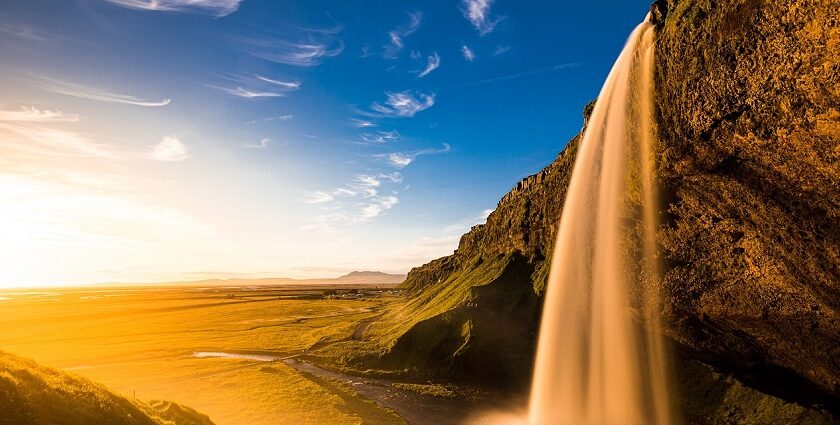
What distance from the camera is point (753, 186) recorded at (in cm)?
2591

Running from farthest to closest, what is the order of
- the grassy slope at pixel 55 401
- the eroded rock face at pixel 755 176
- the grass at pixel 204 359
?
the grass at pixel 204 359 → the eroded rock face at pixel 755 176 → the grassy slope at pixel 55 401

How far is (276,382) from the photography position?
157ft

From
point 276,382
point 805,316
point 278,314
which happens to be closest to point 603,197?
point 805,316

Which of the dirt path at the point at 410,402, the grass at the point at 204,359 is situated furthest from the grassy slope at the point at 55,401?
the dirt path at the point at 410,402

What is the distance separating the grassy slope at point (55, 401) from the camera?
17766 millimetres

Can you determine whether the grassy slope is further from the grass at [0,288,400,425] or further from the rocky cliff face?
the rocky cliff face

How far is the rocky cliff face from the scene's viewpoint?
Answer: 20703 millimetres

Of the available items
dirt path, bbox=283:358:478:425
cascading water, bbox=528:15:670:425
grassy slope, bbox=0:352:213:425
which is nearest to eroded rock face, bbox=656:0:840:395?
cascading water, bbox=528:15:670:425

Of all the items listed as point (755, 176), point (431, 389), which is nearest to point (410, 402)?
point (431, 389)

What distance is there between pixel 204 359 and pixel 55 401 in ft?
155

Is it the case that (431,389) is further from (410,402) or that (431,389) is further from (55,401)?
(55,401)

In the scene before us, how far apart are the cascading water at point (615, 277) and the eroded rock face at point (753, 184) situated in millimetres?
1969

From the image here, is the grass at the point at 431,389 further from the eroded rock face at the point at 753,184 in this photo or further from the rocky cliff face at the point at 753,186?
the eroded rock face at the point at 753,184

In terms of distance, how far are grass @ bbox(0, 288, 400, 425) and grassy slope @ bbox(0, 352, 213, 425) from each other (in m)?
3.00
